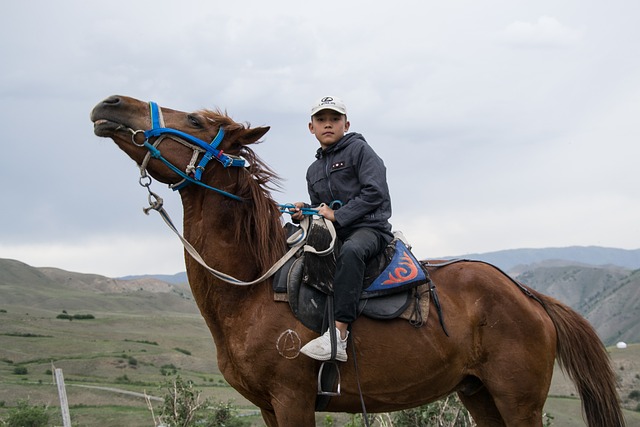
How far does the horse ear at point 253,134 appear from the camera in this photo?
5.09 metres

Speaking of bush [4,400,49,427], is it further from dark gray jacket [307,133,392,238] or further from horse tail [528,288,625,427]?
horse tail [528,288,625,427]

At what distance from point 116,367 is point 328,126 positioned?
2075 inches

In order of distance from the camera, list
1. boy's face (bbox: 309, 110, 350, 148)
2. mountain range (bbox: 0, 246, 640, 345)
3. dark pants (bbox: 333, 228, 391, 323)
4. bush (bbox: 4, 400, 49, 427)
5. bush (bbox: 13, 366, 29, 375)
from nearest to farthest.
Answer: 1. dark pants (bbox: 333, 228, 391, 323)
2. boy's face (bbox: 309, 110, 350, 148)
3. bush (bbox: 4, 400, 49, 427)
4. bush (bbox: 13, 366, 29, 375)
5. mountain range (bbox: 0, 246, 640, 345)

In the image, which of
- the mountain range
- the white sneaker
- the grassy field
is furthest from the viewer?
the mountain range

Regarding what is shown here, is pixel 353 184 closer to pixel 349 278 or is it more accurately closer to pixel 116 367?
pixel 349 278

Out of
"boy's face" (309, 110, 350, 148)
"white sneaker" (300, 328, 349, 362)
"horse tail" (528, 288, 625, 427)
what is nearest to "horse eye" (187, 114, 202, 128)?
"boy's face" (309, 110, 350, 148)

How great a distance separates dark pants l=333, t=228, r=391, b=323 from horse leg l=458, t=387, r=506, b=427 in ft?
5.45

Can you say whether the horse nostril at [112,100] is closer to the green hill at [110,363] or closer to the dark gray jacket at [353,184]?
the dark gray jacket at [353,184]

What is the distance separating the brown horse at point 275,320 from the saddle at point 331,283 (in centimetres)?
10

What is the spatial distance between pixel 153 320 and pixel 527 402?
313 feet

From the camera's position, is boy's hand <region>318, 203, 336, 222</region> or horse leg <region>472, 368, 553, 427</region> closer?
boy's hand <region>318, 203, 336, 222</region>

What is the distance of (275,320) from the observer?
480 cm

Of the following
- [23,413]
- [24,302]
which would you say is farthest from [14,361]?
[24,302]

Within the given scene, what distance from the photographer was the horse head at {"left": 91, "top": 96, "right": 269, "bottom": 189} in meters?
4.90
